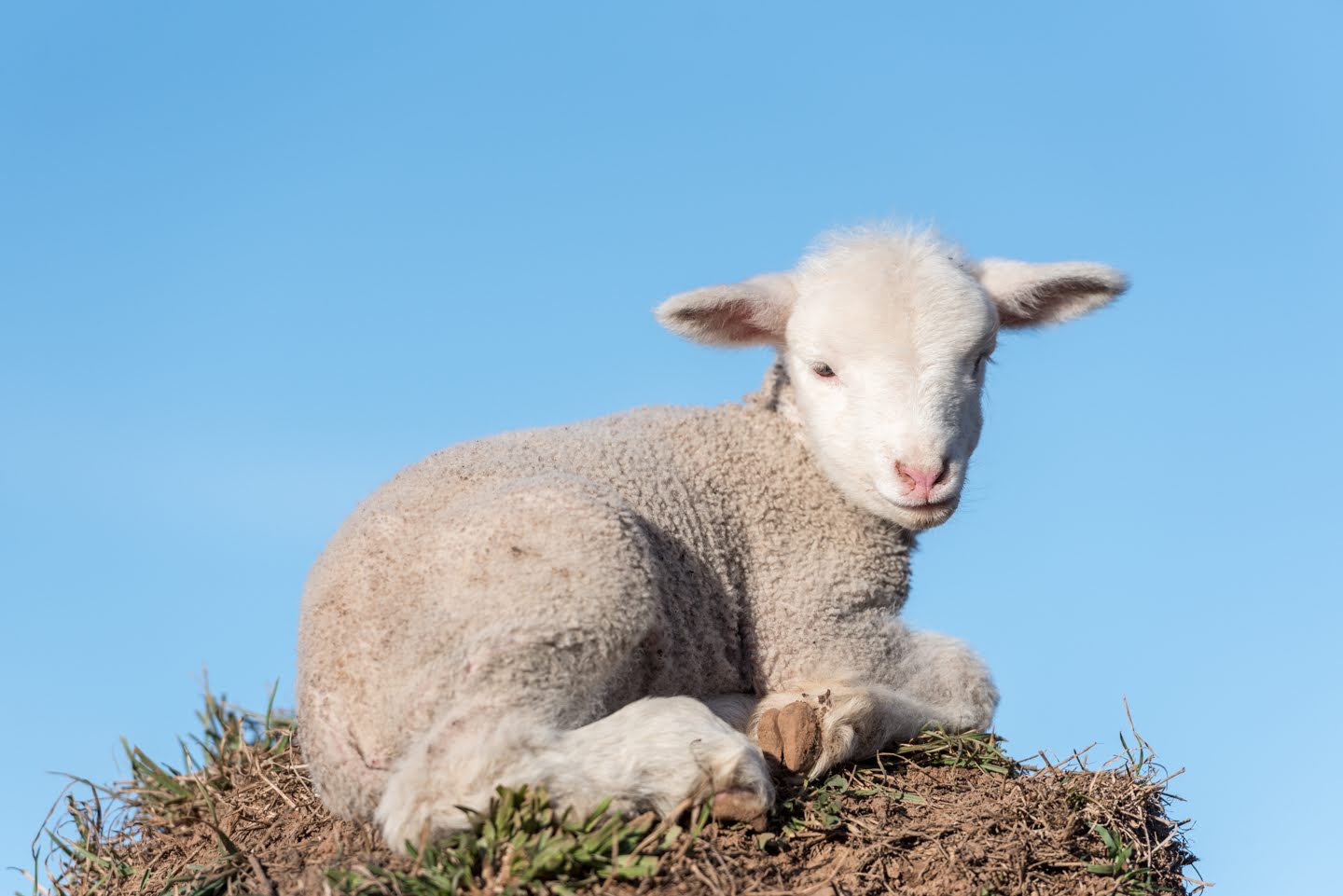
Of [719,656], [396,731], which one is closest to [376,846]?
[396,731]

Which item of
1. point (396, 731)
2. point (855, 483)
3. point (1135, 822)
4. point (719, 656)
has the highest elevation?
point (855, 483)

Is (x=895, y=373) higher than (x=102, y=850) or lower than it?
higher

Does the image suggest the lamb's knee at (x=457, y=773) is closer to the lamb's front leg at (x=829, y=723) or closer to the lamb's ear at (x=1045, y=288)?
the lamb's front leg at (x=829, y=723)

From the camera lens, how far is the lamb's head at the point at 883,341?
606 centimetres

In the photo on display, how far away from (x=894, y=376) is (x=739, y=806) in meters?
2.25

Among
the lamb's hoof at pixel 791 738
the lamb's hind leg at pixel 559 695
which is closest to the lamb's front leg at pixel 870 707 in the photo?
the lamb's hoof at pixel 791 738

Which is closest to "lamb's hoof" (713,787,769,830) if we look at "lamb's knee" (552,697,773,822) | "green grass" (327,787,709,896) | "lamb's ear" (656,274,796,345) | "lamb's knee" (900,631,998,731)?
"lamb's knee" (552,697,773,822)

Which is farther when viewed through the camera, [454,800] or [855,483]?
[855,483]

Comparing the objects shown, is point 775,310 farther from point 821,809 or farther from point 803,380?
point 821,809

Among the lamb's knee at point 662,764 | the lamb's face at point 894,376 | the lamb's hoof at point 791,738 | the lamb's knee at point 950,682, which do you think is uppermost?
the lamb's face at point 894,376

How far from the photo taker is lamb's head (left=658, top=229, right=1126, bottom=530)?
606 cm

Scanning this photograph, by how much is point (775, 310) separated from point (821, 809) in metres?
2.61

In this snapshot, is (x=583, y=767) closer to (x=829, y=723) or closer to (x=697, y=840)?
(x=697, y=840)

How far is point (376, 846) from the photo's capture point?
5.00 meters
